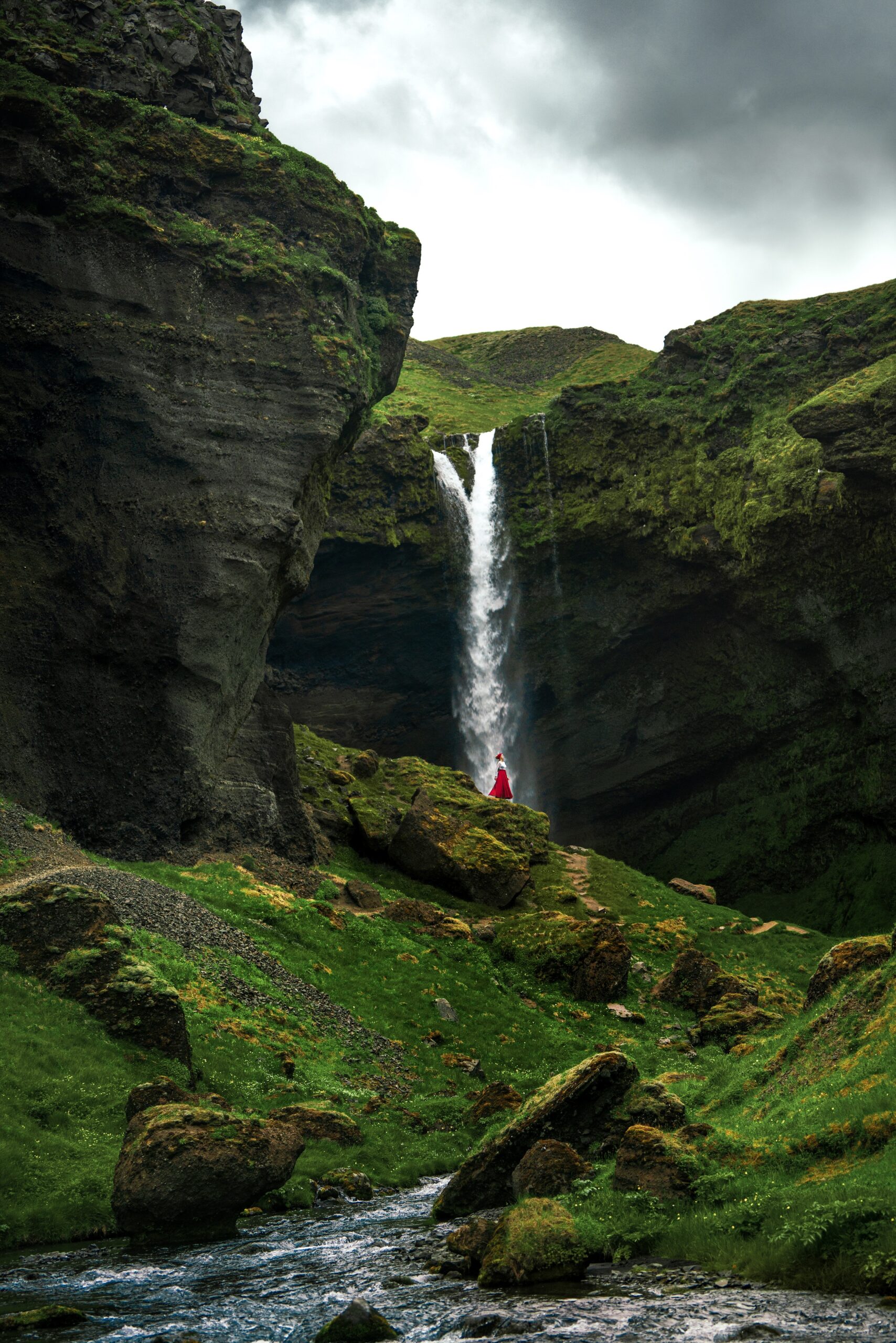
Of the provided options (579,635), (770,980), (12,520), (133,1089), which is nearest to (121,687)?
(12,520)

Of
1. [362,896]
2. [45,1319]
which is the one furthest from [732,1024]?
[45,1319]

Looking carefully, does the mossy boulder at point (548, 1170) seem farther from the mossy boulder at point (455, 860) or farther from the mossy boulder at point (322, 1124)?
the mossy boulder at point (455, 860)

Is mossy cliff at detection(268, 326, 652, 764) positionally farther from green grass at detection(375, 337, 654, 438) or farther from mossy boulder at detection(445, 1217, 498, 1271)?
mossy boulder at detection(445, 1217, 498, 1271)

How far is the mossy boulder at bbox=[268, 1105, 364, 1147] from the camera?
24125 mm

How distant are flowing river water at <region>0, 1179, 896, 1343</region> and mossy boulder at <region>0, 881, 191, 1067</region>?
266 inches

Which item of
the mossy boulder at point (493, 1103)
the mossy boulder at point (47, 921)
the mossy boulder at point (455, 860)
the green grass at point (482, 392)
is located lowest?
the mossy boulder at point (493, 1103)

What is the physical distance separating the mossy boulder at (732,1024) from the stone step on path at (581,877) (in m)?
15.1

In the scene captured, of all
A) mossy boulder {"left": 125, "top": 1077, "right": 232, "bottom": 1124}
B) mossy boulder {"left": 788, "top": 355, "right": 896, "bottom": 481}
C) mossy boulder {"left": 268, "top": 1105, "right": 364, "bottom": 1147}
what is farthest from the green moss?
mossy boulder {"left": 125, "top": 1077, "right": 232, "bottom": 1124}

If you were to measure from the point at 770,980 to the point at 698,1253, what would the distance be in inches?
1397

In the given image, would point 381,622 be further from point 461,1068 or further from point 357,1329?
point 357,1329

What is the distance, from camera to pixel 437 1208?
19719 millimetres

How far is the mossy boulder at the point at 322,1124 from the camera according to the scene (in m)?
24.1

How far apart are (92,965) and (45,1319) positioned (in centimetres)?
1218

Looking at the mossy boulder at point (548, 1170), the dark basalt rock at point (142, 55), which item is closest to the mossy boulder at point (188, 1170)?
the mossy boulder at point (548, 1170)
